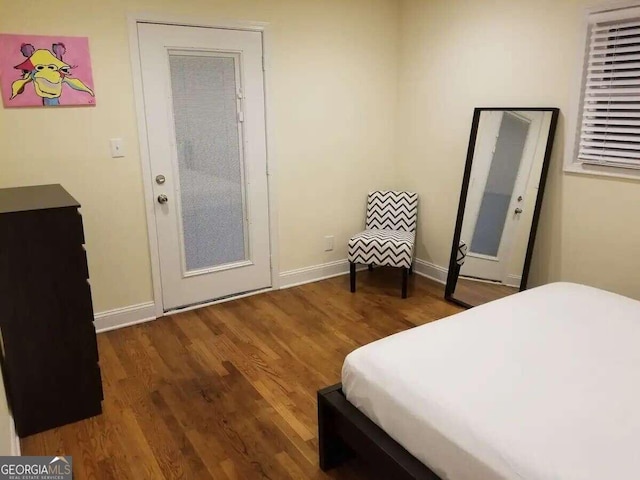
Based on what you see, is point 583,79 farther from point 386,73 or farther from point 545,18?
point 386,73

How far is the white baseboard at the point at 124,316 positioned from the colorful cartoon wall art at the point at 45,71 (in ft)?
4.52

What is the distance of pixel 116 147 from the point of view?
3.20m

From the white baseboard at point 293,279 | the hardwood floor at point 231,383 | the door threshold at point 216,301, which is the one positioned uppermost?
the white baseboard at point 293,279

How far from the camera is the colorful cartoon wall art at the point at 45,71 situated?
9.15 feet

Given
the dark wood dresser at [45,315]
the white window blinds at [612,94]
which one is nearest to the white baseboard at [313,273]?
the dark wood dresser at [45,315]

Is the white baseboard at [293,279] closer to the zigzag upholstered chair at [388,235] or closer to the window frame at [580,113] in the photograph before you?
the zigzag upholstered chair at [388,235]

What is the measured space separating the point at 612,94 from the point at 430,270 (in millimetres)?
1962

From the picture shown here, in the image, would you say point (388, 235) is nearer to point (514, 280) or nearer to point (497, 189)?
point (497, 189)

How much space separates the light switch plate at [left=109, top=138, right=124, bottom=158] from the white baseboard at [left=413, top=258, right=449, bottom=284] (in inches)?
103

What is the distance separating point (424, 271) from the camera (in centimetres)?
443

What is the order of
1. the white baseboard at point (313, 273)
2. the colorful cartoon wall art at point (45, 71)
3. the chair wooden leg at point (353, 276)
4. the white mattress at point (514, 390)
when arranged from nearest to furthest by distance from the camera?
the white mattress at point (514, 390), the colorful cartoon wall art at point (45, 71), the chair wooden leg at point (353, 276), the white baseboard at point (313, 273)

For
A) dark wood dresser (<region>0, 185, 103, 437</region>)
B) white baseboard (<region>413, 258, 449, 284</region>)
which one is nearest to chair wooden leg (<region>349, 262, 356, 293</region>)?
white baseboard (<region>413, 258, 449, 284</region>)

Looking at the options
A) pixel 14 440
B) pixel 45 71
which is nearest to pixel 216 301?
pixel 14 440

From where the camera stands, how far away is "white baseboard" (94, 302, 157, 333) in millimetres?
3383
